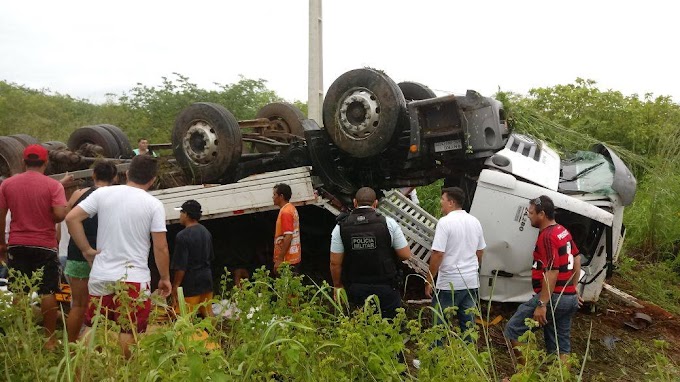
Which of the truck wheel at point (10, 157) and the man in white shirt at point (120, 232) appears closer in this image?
the man in white shirt at point (120, 232)

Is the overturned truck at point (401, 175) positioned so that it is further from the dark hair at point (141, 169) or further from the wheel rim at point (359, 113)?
the dark hair at point (141, 169)

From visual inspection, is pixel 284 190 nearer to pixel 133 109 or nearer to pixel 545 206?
pixel 545 206

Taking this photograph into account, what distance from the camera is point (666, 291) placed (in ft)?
28.8

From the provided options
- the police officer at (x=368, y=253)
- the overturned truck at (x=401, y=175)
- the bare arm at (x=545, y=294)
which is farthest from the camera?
the overturned truck at (x=401, y=175)

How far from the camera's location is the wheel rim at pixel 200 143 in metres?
7.37

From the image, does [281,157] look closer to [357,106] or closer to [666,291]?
[357,106]

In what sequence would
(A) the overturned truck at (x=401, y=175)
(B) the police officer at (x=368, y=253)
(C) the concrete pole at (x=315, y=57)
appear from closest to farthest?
(B) the police officer at (x=368, y=253)
(A) the overturned truck at (x=401, y=175)
(C) the concrete pole at (x=315, y=57)

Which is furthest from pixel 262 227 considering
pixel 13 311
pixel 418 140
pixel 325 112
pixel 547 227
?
pixel 13 311

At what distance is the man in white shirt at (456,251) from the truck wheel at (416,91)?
8.21 ft

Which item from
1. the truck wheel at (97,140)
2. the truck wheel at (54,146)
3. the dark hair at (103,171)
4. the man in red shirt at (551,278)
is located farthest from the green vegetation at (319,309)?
the truck wheel at (97,140)

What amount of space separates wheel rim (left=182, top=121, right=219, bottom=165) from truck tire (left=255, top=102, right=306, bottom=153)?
1827mm

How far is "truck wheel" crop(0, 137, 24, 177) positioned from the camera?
27.4ft

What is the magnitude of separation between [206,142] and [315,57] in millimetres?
6574

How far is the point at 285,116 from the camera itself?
9.26 meters
